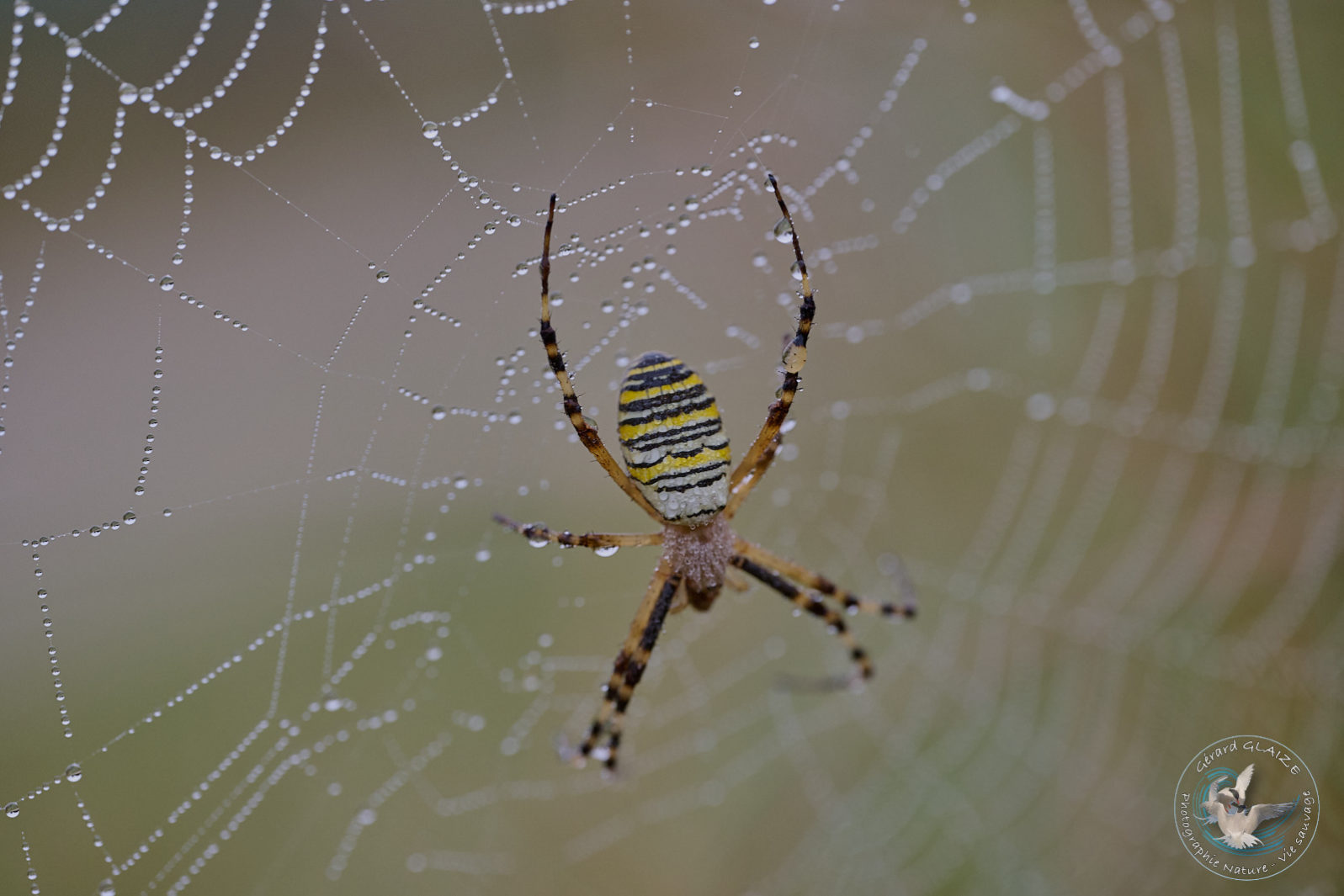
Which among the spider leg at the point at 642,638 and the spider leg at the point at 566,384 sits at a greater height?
the spider leg at the point at 566,384

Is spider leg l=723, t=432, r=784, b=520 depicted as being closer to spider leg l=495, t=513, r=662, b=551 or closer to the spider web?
spider leg l=495, t=513, r=662, b=551

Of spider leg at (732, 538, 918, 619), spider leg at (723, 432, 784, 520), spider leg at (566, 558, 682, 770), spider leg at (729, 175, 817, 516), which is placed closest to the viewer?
spider leg at (729, 175, 817, 516)

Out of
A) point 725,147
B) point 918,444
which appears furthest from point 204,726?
point 918,444

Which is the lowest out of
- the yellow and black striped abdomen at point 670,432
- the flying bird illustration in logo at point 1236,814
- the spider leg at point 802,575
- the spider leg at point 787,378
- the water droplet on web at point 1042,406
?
the flying bird illustration in logo at point 1236,814

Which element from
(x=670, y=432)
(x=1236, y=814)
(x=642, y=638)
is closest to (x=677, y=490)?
(x=670, y=432)

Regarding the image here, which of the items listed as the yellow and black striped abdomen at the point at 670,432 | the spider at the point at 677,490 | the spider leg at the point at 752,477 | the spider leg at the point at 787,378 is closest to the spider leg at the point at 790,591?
the spider at the point at 677,490

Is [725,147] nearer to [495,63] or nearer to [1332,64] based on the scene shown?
[495,63]

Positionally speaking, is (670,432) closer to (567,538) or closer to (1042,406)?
(567,538)

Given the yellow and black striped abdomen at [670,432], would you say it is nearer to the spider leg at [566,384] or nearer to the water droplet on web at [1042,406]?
the spider leg at [566,384]
